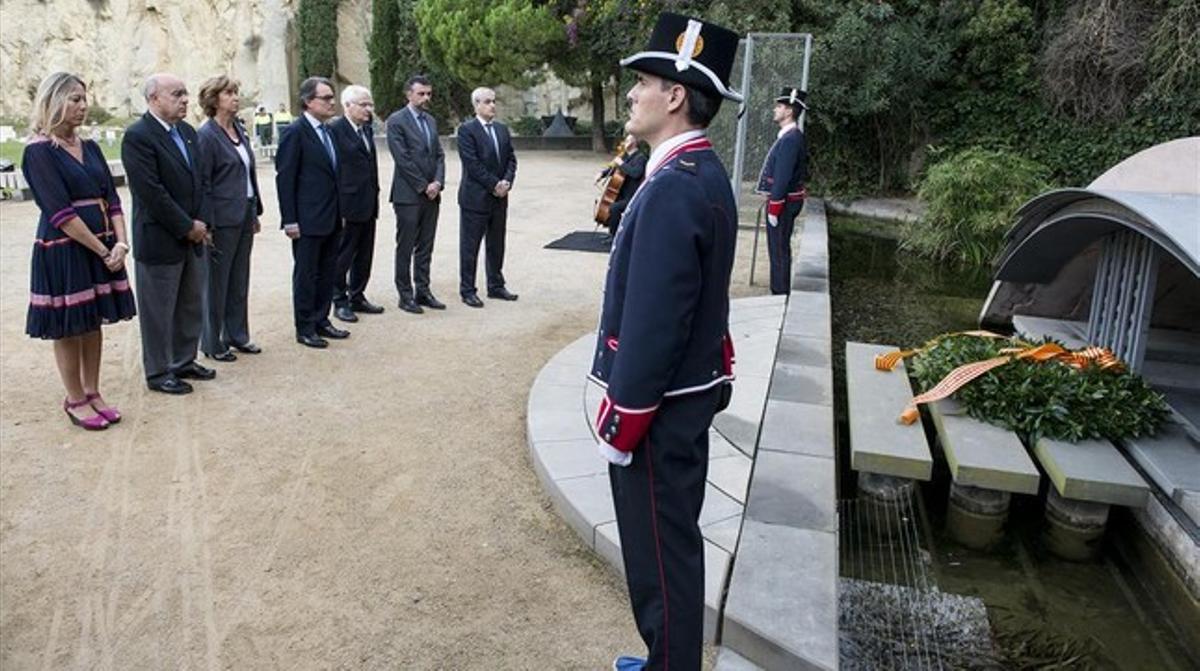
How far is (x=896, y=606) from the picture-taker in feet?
11.4

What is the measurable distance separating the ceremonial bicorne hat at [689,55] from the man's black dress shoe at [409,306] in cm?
513

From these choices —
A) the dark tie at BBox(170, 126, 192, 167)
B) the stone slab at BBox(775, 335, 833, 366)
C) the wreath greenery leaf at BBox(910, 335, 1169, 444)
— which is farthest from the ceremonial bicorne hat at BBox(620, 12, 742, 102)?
the dark tie at BBox(170, 126, 192, 167)

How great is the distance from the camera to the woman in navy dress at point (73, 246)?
4.06 metres

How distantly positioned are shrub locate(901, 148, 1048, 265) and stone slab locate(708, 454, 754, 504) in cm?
771

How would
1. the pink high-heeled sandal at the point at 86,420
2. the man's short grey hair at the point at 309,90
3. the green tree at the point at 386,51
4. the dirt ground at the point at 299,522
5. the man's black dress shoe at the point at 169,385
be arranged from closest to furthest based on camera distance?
the dirt ground at the point at 299,522 → the pink high-heeled sandal at the point at 86,420 → the man's black dress shoe at the point at 169,385 → the man's short grey hair at the point at 309,90 → the green tree at the point at 386,51

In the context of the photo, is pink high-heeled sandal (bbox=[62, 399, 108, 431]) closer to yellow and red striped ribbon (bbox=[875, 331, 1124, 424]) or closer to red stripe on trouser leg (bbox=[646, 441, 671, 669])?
red stripe on trouser leg (bbox=[646, 441, 671, 669])

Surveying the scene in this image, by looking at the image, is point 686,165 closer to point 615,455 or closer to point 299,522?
point 615,455

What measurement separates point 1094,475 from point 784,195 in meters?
4.39

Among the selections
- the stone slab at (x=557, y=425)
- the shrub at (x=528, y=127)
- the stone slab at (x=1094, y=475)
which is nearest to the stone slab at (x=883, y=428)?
the stone slab at (x=1094, y=475)

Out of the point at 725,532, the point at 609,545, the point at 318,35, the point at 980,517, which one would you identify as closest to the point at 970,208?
the point at 980,517

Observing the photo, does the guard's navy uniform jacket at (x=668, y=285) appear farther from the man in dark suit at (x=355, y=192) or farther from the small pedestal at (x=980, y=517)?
the man in dark suit at (x=355, y=192)

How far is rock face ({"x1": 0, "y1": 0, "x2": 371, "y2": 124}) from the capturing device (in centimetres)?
3031

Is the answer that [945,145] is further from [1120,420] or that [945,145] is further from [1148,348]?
[1120,420]

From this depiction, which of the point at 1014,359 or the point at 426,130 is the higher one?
the point at 426,130
